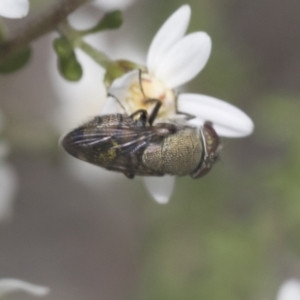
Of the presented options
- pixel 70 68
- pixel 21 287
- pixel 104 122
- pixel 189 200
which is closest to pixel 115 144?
pixel 104 122

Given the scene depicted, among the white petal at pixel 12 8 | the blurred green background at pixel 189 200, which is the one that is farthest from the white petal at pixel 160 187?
the blurred green background at pixel 189 200

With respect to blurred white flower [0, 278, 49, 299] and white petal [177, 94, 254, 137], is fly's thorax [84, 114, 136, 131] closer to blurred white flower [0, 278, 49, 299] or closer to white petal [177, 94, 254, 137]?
white petal [177, 94, 254, 137]

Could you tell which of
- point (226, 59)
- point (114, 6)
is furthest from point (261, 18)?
point (114, 6)

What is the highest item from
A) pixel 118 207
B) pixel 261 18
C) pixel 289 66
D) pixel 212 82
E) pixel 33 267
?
pixel 261 18

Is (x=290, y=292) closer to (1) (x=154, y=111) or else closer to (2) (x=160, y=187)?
(2) (x=160, y=187)

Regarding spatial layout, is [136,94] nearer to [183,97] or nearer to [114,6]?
[183,97]

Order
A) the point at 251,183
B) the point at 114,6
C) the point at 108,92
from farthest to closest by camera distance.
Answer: the point at 251,183 → the point at 114,6 → the point at 108,92

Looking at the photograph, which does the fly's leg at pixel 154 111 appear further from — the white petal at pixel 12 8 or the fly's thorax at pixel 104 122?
the white petal at pixel 12 8

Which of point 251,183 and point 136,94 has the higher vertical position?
point 251,183
